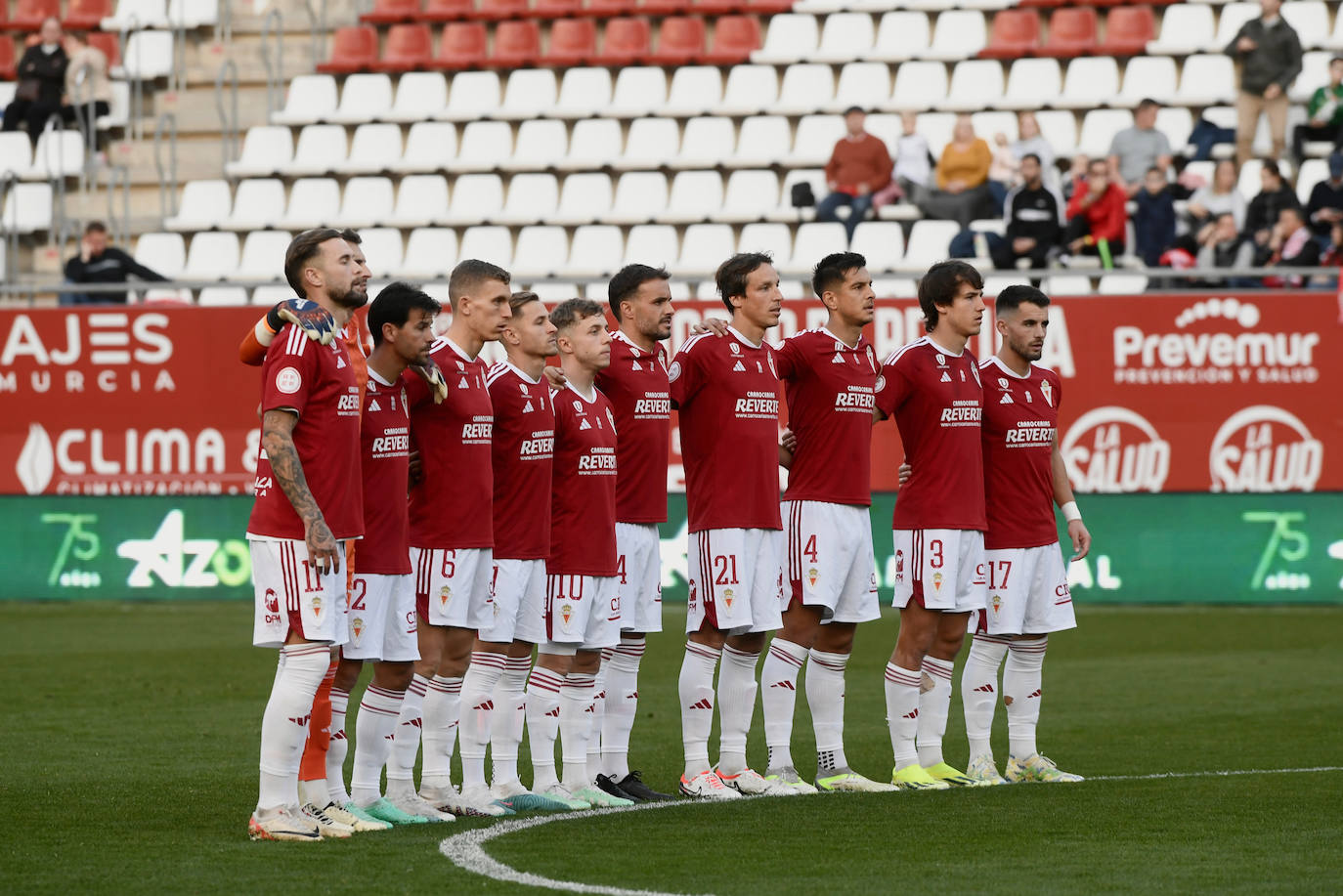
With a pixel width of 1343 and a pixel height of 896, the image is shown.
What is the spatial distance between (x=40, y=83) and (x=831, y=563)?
1928 cm

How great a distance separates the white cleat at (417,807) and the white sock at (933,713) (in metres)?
2.52

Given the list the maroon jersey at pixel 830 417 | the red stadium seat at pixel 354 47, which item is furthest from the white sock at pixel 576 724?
the red stadium seat at pixel 354 47

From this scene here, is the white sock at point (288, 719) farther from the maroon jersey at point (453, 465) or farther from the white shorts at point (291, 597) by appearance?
the maroon jersey at point (453, 465)

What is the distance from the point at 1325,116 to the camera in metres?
21.6

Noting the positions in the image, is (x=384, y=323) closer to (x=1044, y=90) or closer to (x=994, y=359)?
(x=994, y=359)

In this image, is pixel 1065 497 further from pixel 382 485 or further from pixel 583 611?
pixel 382 485

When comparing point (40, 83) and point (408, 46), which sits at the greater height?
point (408, 46)

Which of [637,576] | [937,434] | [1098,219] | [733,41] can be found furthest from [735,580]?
[733,41]

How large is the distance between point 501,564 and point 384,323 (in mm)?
1223

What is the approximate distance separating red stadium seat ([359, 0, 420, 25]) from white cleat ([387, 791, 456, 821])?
2014 cm

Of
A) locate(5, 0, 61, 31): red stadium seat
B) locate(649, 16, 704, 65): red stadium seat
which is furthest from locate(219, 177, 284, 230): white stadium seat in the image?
locate(5, 0, 61, 31): red stadium seat

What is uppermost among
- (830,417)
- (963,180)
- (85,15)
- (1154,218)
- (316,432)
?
(85,15)

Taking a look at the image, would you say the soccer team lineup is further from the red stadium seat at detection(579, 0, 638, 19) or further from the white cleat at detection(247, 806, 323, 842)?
the red stadium seat at detection(579, 0, 638, 19)

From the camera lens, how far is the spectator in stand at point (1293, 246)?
19.6 m
